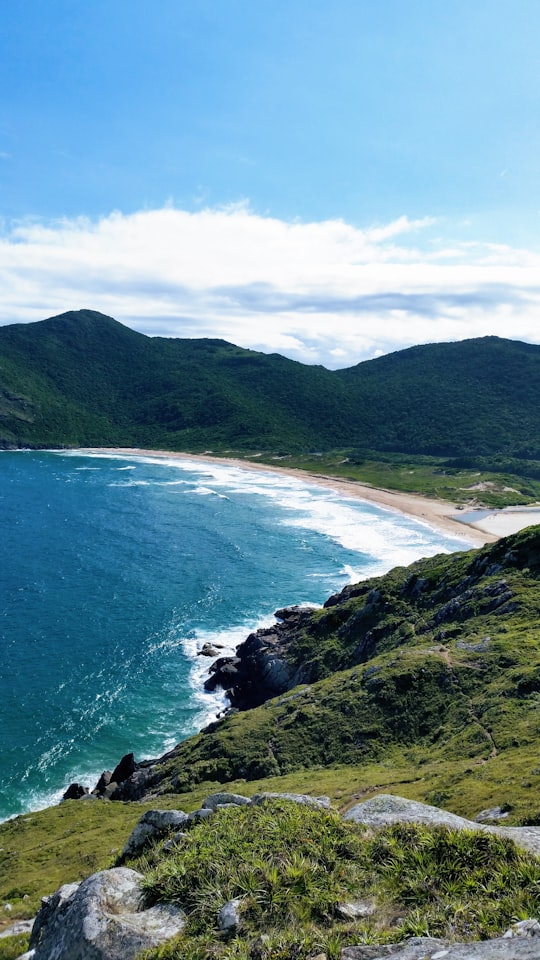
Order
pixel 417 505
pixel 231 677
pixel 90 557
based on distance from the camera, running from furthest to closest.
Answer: pixel 417 505, pixel 90 557, pixel 231 677

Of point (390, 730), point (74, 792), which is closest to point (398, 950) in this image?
point (390, 730)

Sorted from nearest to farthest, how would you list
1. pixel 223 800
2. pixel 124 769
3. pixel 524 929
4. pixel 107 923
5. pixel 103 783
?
pixel 524 929 → pixel 107 923 → pixel 223 800 → pixel 103 783 → pixel 124 769

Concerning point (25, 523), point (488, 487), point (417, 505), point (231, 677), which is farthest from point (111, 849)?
point (488, 487)

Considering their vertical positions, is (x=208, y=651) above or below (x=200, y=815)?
below

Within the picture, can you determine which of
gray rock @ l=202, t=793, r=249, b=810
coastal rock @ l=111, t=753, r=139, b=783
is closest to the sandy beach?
coastal rock @ l=111, t=753, r=139, b=783

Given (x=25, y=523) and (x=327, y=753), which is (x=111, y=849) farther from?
(x=25, y=523)

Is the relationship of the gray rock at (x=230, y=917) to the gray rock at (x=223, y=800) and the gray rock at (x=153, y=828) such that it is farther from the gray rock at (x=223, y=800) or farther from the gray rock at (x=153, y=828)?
the gray rock at (x=223, y=800)

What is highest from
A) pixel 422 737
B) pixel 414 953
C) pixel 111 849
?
pixel 414 953

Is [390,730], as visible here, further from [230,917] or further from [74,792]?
[230,917]
